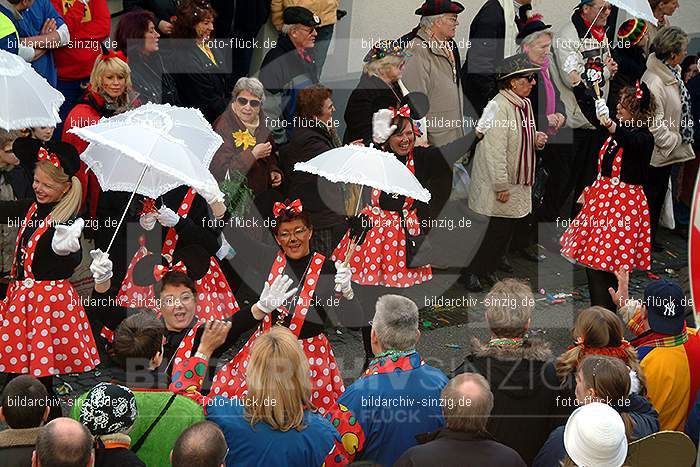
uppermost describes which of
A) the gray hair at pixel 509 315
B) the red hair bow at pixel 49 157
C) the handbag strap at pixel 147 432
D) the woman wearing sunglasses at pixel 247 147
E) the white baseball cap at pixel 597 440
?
the white baseball cap at pixel 597 440

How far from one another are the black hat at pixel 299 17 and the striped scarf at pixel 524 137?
167 cm

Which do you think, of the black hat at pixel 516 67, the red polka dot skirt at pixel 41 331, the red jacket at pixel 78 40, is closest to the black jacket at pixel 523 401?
the red polka dot skirt at pixel 41 331

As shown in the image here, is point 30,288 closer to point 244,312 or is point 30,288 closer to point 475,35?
point 244,312

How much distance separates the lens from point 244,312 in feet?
21.7

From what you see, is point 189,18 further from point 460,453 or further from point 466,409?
point 460,453

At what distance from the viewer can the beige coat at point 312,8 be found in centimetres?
1046

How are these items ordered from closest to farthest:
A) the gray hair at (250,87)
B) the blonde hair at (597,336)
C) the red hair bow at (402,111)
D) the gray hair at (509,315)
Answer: the gray hair at (509,315)
the blonde hair at (597,336)
the red hair bow at (402,111)
the gray hair at (250,87)

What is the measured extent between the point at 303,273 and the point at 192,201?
136 centimetres

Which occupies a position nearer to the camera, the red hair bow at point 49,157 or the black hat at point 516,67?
the red hair bow at point 49,157

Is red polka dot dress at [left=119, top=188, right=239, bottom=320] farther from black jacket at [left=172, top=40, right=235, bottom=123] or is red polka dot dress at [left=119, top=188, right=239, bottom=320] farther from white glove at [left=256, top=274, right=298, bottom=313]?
black jacket at [left=172, top=40, right=235, bottom=123]

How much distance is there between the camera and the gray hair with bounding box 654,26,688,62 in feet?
34.3

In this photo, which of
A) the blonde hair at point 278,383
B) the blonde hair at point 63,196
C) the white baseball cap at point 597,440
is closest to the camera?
the white baseball cap at point 597,440

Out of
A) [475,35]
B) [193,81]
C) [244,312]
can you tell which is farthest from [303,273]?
[475,35]

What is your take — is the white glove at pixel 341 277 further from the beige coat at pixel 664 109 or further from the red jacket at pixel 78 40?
the beige coat at pixel 664 109
